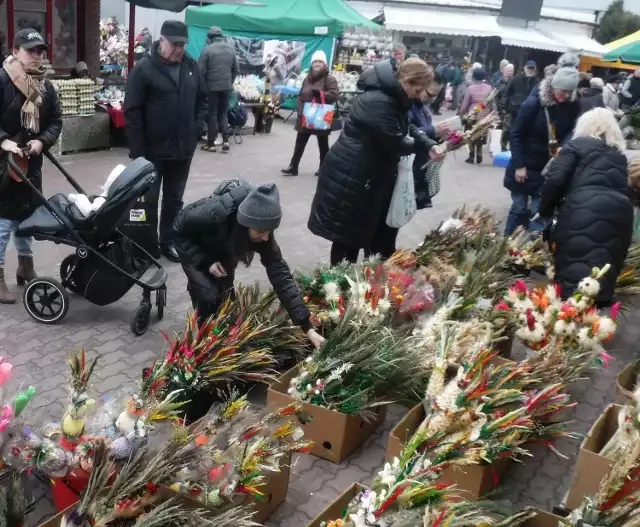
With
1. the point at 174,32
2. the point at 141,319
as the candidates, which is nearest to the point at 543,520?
the point at 141,319

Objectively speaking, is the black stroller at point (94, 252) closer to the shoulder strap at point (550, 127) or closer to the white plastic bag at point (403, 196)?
the white plastic bag at point (403, 196)

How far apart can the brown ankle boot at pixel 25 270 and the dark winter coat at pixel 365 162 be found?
6.52 feet

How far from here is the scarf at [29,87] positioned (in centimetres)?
446

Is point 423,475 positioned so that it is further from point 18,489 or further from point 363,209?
point 363,209

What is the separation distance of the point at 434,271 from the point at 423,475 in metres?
2.46

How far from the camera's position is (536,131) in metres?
6.25

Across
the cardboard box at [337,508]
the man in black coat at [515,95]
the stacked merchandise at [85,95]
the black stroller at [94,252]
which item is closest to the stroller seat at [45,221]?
the black stroller at [94,252]

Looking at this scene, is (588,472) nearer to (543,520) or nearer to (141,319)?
(543,520)

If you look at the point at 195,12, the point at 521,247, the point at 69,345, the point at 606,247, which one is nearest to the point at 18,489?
the point at 69,345

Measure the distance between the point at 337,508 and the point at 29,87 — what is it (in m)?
3.37

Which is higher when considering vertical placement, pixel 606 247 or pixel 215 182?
pixel 606 247

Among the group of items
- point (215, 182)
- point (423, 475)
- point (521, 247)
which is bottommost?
point (215, 182)

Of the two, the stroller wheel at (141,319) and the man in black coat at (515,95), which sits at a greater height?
the man in black coat at (515,95)

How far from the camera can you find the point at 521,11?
25.5m
